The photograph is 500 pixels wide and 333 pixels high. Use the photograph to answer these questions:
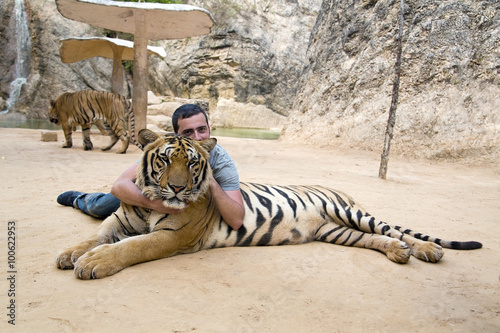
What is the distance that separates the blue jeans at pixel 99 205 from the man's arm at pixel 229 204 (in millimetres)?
1130

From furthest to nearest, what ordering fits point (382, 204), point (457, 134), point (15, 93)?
point (15, 93) < point (457, 134) < point (382, 204)

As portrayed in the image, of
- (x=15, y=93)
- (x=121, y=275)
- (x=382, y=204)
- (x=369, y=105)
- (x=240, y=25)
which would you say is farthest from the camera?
(x=240, y=25)

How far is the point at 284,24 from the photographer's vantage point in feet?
101

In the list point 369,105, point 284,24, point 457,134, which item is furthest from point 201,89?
point 457,134

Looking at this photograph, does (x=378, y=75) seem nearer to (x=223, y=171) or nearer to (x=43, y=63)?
(x=223, y=171)

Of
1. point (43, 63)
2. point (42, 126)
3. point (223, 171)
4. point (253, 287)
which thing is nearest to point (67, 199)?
point (223, 171)

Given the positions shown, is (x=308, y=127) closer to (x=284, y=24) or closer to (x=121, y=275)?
(x=121, y=275)

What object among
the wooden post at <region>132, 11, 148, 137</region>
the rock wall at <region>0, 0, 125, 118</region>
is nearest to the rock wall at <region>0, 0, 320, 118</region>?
the rock wall at <region>0, 0, 125, 118</region>

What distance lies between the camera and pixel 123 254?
7.09ft

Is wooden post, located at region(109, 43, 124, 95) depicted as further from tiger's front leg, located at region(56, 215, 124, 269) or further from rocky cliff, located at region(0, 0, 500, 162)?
tiger's front leg, located at region(56, 215, 124, 269)

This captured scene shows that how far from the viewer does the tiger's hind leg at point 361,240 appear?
2.66m

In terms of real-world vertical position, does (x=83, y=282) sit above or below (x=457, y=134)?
below

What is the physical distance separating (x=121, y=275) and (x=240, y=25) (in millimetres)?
28886

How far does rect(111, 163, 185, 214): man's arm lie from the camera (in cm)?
231
